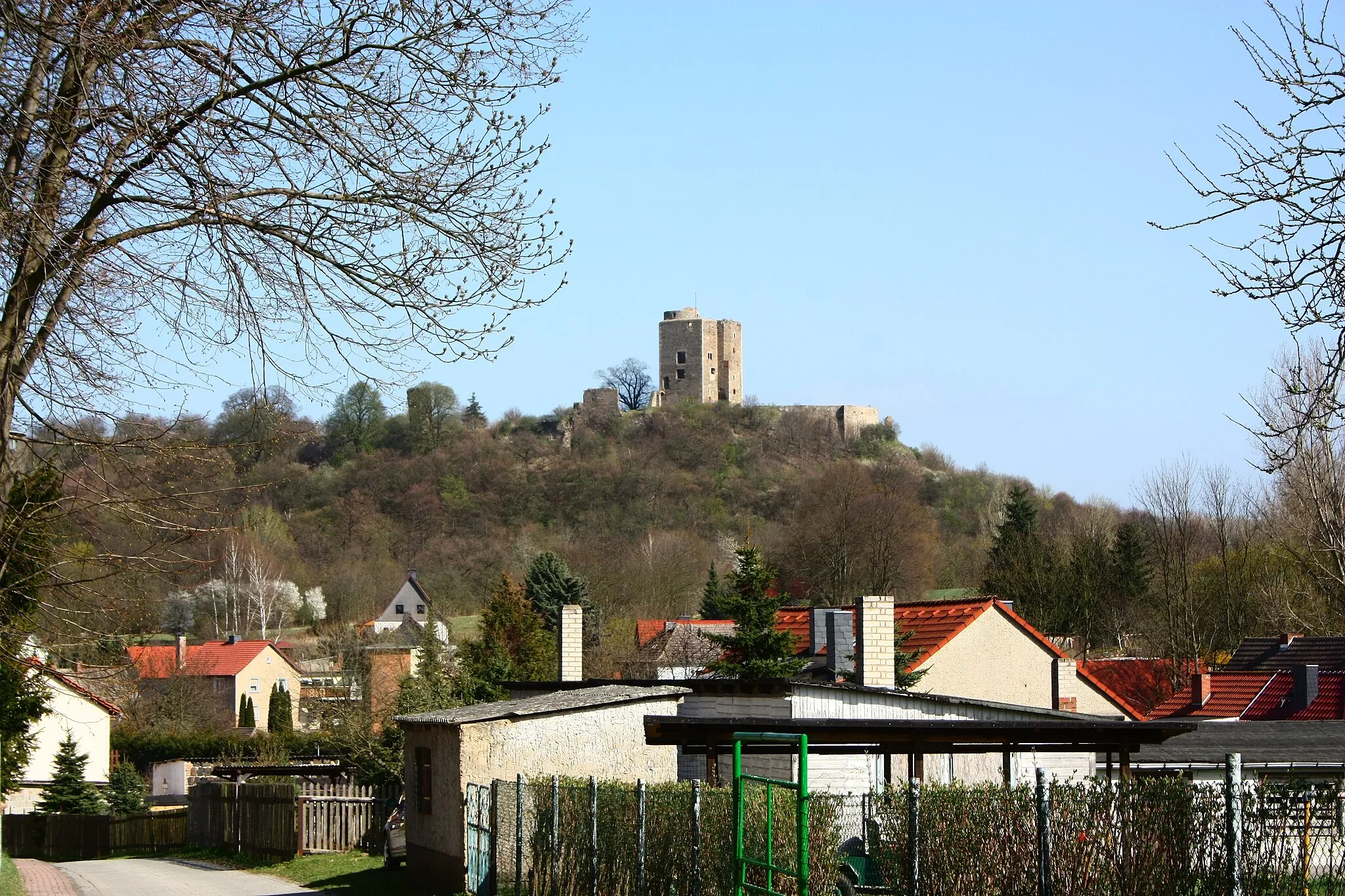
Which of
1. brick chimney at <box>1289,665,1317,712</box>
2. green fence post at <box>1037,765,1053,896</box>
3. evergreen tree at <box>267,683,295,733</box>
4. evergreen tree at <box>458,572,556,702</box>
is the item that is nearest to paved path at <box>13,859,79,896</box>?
evergreen tree at <box>458,572,556,702</box>

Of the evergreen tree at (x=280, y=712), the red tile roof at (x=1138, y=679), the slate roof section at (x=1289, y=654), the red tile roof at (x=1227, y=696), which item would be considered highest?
the slate roof section at (x=1289, y=654)

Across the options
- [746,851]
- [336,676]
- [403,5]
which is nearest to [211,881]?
[746,851]

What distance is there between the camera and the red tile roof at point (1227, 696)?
36.7 meters

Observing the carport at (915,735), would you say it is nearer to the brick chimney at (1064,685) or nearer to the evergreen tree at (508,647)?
the evergreen tree at (508,647)

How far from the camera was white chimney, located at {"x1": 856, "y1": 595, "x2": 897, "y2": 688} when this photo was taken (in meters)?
23.6

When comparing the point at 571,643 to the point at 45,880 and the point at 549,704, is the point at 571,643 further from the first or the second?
the point at 45,880

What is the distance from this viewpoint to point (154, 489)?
10.4 metres

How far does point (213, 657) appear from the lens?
75.9m

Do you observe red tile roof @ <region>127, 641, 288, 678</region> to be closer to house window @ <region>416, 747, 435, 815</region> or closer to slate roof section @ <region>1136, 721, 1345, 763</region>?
house window @ <region>416, 747, 435, 815</region>

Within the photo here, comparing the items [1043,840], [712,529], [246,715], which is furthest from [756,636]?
[712,529]

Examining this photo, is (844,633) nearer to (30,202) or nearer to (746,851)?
(746,851)

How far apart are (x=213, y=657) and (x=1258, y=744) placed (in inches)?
2489

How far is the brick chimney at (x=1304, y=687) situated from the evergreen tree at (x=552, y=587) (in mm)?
31433

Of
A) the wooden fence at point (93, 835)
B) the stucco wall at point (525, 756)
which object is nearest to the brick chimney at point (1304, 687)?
the stucco wall at point (525, 756)
